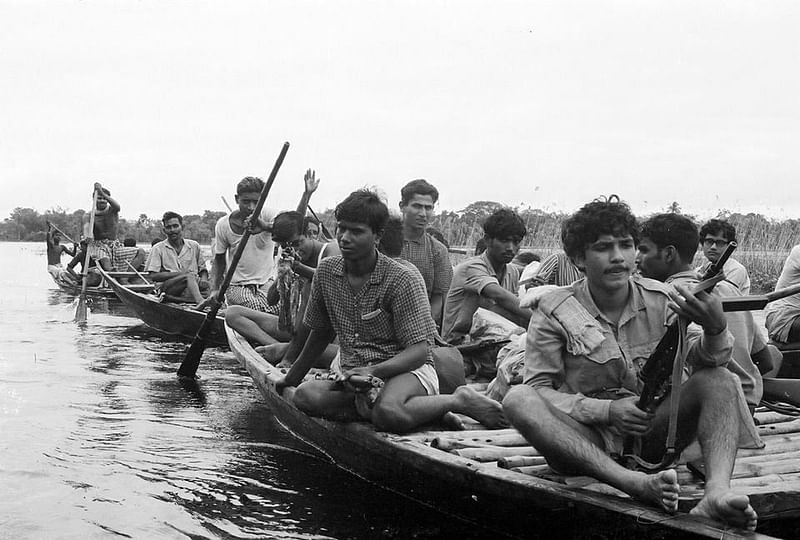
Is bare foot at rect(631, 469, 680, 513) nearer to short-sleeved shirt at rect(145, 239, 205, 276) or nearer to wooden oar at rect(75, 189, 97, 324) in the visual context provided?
short-sleeved shirt at rect(145, 239, 205, 276)

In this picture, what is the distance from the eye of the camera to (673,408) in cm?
257

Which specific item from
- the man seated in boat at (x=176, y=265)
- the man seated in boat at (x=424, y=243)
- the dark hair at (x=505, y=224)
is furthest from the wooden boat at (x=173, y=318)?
the dark hair at (x=505, y=224)

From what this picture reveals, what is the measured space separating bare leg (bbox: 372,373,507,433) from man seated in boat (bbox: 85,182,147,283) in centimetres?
981

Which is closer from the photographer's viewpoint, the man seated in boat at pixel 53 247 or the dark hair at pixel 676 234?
the dark hair at pixel 676 234

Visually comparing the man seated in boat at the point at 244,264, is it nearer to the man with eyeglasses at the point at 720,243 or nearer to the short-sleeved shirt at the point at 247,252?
the short-sleeved shirt at the point at 247,252

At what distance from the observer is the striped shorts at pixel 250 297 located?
291 inches

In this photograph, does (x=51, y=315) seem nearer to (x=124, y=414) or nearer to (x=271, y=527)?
(x=124, y=414)

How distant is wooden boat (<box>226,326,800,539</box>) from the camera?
252cm

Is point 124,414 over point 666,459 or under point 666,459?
under

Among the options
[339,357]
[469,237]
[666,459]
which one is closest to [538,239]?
[469,237]

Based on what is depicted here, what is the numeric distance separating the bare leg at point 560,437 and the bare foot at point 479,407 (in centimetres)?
83

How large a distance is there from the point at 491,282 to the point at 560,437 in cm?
205

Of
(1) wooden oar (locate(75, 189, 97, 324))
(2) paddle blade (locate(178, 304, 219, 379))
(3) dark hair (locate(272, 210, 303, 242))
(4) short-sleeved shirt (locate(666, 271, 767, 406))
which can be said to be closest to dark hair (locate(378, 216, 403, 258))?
(3) dark hair (locate(272, 210, 303, 242))

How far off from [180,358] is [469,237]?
20.7 feet
